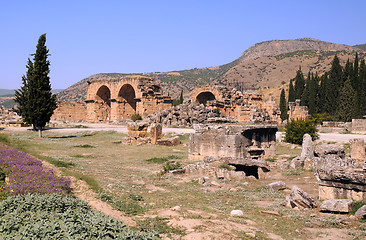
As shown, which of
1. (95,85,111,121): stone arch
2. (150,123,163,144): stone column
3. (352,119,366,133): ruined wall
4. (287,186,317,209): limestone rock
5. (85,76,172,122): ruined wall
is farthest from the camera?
(95,85,111,121): stone arch

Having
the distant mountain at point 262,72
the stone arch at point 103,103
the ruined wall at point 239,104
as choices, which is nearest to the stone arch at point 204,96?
the ruined wall at point 239,104

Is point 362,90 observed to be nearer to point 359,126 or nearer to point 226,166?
point 359,126

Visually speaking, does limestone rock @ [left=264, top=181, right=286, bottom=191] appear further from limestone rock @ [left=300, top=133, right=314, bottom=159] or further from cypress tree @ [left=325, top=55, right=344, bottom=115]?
cypress tree @ [left=325, top=55, right=344, bottom=115]

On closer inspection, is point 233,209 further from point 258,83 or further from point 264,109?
point 258,83

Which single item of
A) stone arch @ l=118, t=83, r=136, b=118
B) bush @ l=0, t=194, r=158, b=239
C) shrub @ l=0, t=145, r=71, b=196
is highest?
stone arch @ l=118, t=83, r=136, b=118

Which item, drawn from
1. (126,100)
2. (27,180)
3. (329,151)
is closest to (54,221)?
(27,180)

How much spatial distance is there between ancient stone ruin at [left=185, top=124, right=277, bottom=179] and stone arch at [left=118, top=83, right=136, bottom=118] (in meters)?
24.1

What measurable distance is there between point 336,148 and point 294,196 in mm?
5573

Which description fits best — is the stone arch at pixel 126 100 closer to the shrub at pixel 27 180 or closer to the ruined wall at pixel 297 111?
the ruined wall at pixel 297 111

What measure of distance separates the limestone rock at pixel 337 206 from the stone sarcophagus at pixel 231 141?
4.97 metres

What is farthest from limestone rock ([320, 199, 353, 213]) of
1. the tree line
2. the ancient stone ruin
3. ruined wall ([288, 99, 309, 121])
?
ruined wall ([288, 99, 309, 121])

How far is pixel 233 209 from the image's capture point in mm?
5941

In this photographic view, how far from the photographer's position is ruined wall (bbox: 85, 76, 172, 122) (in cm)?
3144

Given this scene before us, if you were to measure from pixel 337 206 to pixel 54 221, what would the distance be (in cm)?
454
